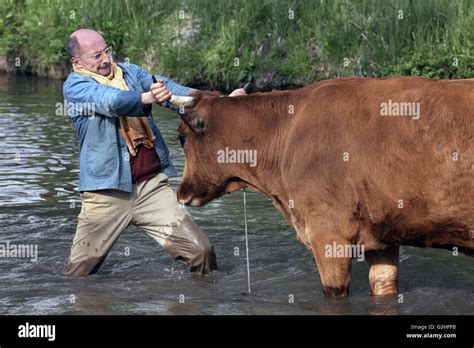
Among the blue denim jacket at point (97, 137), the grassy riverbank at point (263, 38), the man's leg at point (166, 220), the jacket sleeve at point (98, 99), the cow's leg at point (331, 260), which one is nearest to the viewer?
the cow's leg at point (331, 260)

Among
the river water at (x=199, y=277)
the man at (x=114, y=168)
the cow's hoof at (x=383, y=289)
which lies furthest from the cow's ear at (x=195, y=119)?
the cow's hoof at (x=383, y=289)

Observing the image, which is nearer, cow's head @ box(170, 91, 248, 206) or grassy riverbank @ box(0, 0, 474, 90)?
cow's head @ box(170, 91, 248, 206)

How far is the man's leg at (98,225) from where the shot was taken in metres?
9.18

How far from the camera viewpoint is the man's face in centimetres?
896

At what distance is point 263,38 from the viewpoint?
1980 cm

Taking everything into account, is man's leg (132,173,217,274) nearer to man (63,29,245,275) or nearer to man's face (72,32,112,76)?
man (63,29,245,275)

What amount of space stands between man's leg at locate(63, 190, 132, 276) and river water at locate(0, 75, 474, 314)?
7.4 inches

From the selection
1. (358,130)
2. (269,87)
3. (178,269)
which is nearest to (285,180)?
(358,130)

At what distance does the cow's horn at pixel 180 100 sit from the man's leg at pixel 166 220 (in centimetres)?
94

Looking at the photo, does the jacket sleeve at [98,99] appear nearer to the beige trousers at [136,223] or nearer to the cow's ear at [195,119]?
the cow's ear at [195,119]

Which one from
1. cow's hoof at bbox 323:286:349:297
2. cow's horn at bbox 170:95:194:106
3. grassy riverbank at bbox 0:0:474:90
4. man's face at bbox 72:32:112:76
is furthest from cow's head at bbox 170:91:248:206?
grassy riverbank at bbox 0:0:474:90

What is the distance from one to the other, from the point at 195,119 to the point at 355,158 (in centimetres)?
133

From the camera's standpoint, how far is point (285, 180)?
8273 mm

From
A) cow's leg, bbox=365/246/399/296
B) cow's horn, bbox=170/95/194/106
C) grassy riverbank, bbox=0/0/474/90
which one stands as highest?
grassy riverbank, bbox=0/0/474/90
